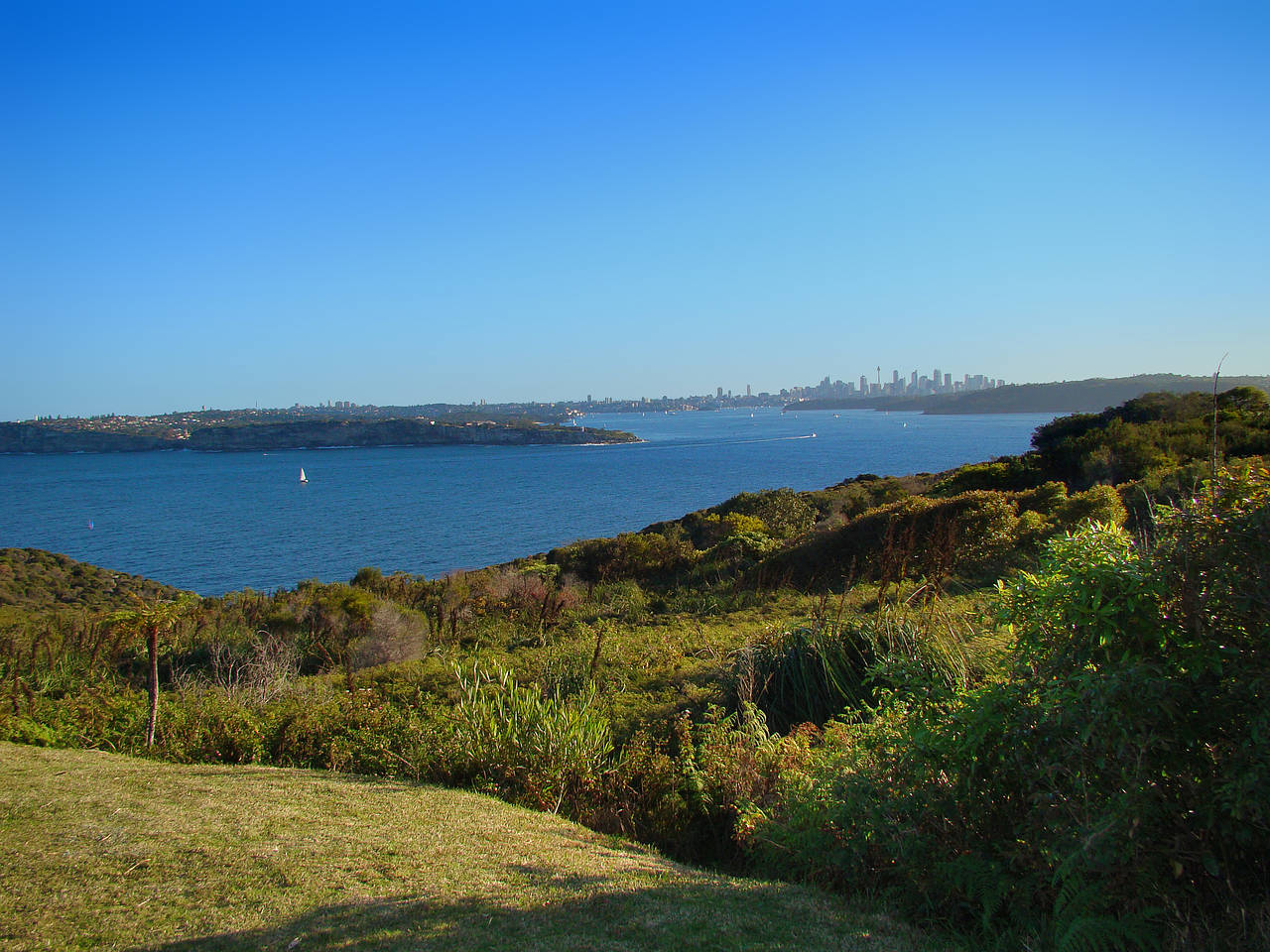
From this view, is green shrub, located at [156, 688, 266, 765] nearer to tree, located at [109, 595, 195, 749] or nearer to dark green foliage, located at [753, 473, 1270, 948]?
tree, located at [109, 595, 195, 749]

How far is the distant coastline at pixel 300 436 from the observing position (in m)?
142

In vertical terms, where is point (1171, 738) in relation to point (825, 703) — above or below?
above

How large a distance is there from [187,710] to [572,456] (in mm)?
107311

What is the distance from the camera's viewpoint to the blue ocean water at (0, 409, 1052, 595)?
45.2 m

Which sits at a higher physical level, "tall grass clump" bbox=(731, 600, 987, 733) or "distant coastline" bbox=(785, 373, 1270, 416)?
"distant coastline" bbox=(785, 373, 1270, 416)

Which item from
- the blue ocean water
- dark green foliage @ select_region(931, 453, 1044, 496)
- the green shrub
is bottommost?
the blue ocean water

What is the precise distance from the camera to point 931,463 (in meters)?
84.3

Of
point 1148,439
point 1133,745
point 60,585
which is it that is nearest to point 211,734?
point 1133,745

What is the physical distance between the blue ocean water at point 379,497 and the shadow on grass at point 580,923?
3628 centimetres

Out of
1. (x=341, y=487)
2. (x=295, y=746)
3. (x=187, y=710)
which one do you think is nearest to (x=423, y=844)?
(x=295, y=746)

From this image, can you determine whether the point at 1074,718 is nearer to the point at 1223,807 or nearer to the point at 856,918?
the point at 1223,807

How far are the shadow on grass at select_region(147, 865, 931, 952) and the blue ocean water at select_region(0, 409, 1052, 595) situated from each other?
36276 mm

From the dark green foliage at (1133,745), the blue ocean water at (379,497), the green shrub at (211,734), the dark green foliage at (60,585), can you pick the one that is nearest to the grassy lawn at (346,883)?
the dark green foliage at (1133,745)

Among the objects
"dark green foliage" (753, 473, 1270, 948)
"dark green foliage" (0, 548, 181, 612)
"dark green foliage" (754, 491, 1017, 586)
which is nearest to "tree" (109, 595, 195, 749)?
"dark green foliage" (753, 473, 1270, 948)
